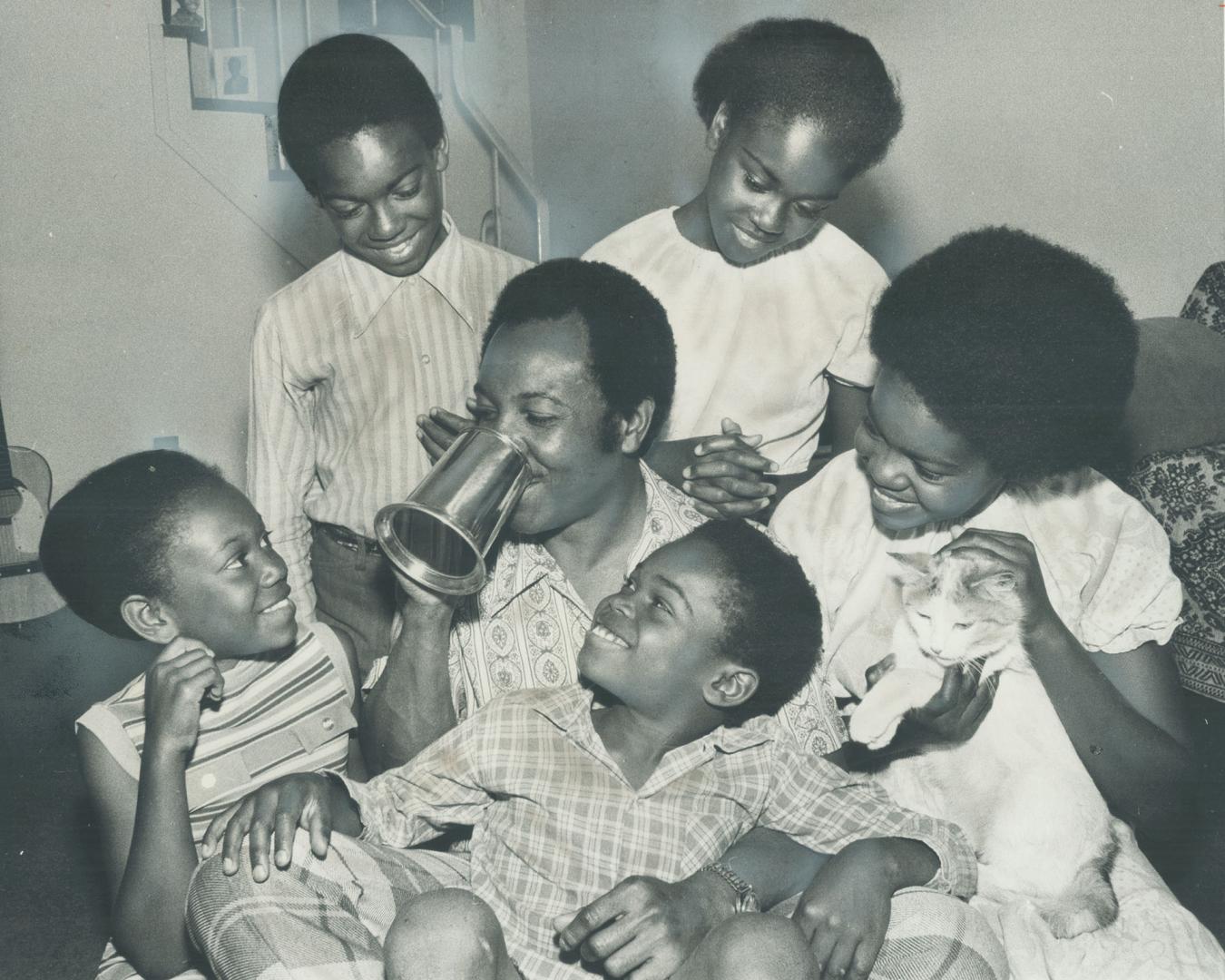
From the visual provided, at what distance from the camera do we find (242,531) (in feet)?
4.30

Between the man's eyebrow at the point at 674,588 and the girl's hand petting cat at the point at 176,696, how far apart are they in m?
0.49

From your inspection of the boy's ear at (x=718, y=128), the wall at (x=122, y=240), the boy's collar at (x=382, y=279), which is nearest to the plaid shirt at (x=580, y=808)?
the boy's collar at (x=382, y=279)

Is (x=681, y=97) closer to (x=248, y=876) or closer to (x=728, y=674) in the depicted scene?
(x=728, y=674)

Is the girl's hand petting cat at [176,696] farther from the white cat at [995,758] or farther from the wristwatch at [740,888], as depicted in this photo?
the white cat at [995,758]

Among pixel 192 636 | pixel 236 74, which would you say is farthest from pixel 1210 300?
pixel 236 74

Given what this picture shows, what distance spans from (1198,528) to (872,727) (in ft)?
3.12

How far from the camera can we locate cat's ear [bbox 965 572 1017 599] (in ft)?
3.89

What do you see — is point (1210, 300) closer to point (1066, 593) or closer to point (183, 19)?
point (1066, 593)

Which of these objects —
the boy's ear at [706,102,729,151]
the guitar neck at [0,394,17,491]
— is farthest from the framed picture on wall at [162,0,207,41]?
the boy's ear at [706,102,729,151]

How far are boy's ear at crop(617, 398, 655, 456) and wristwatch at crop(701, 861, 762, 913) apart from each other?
0.50 metres

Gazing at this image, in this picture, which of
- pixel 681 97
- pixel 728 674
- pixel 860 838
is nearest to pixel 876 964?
pixel 860 838

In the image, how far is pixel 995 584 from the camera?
1.20 meters

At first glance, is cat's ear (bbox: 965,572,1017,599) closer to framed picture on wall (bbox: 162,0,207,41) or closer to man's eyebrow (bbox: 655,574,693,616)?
man's eyebrow (bbox: 655,574,693,616)

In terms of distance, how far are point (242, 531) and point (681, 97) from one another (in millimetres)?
930
